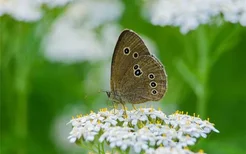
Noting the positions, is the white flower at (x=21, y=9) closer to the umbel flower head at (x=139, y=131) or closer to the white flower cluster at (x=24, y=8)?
the white flower cluster at (x=24, y=8)

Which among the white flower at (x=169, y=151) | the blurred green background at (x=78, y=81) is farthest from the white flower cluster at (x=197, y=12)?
the white flower at (x=169, y=151)

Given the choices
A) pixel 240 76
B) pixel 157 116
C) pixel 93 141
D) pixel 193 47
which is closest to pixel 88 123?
pixel 93 141

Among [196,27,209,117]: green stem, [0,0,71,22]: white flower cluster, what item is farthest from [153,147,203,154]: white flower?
[0,0,71,22]: white flower cluster

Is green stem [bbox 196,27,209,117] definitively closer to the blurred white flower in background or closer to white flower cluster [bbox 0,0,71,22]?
white flower cluster [bbox 0,0,71,22]

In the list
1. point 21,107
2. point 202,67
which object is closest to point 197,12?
point 202,67

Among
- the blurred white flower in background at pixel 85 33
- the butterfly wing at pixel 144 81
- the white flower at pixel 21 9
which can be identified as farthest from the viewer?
the blurred white flower in background at pixel 85 33

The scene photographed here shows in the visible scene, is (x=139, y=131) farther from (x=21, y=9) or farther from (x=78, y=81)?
(x=78, y=81)

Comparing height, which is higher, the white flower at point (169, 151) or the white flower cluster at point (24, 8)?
the white flower cluster at point (24, 8)

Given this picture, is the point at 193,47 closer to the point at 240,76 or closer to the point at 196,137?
the point at 240,76
